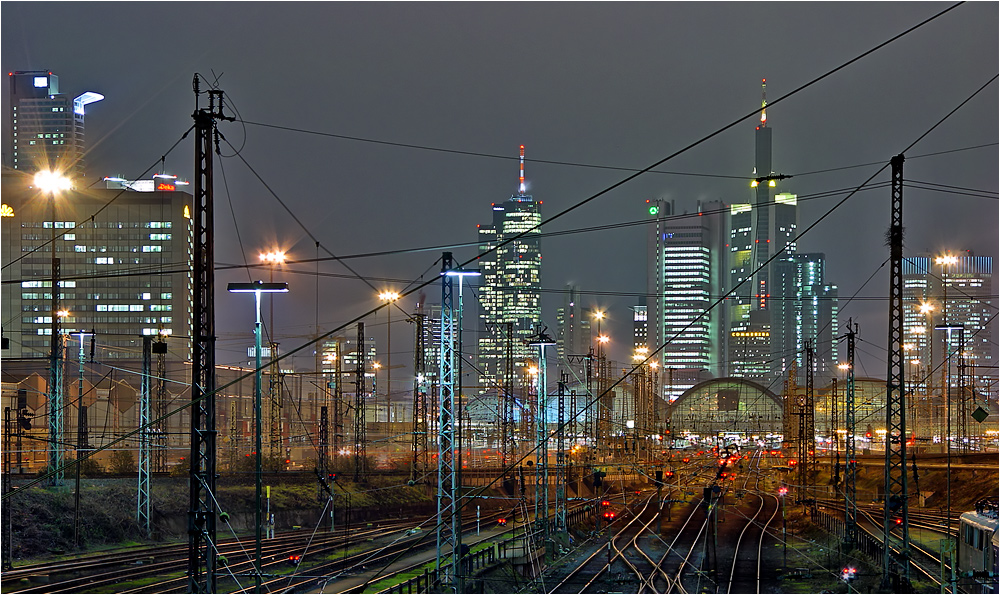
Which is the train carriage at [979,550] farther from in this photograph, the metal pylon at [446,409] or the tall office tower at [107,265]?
the tall office tower at [107,265]

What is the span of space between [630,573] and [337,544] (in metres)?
10.7

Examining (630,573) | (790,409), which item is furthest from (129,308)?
(630,573)

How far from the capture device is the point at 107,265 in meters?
175

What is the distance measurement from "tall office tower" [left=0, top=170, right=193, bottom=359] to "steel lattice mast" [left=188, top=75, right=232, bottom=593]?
503 feet

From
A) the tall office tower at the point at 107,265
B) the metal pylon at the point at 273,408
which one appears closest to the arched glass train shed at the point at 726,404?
the metal pylon at the point at 273,408

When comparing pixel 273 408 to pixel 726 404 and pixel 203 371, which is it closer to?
pixel 203 371

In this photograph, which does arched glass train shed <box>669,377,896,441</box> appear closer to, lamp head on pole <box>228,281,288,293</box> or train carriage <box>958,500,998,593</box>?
train carriage <box>958,500,998,593</box>

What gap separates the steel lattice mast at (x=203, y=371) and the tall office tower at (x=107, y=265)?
153390mm

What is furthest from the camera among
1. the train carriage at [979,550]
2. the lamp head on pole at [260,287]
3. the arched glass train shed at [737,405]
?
the arched glass train shed at [737,405]

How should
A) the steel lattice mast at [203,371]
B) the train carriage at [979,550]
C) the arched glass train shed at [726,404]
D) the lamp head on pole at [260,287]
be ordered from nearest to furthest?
the steel lattice mast at [203,371] → the lamp head on pole at [260,287] → the train carriage at [979,550] → the arched glass train shed at [726,404]

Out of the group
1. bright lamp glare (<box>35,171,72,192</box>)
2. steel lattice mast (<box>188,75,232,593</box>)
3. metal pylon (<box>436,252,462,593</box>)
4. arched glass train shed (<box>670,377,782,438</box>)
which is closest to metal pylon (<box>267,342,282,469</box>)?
metal pylon (<box>436,252,462,593</box>)

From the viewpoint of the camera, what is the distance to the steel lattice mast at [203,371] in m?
17.8

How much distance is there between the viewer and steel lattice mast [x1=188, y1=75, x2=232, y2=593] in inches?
699

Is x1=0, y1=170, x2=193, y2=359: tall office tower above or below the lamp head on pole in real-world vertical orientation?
above
